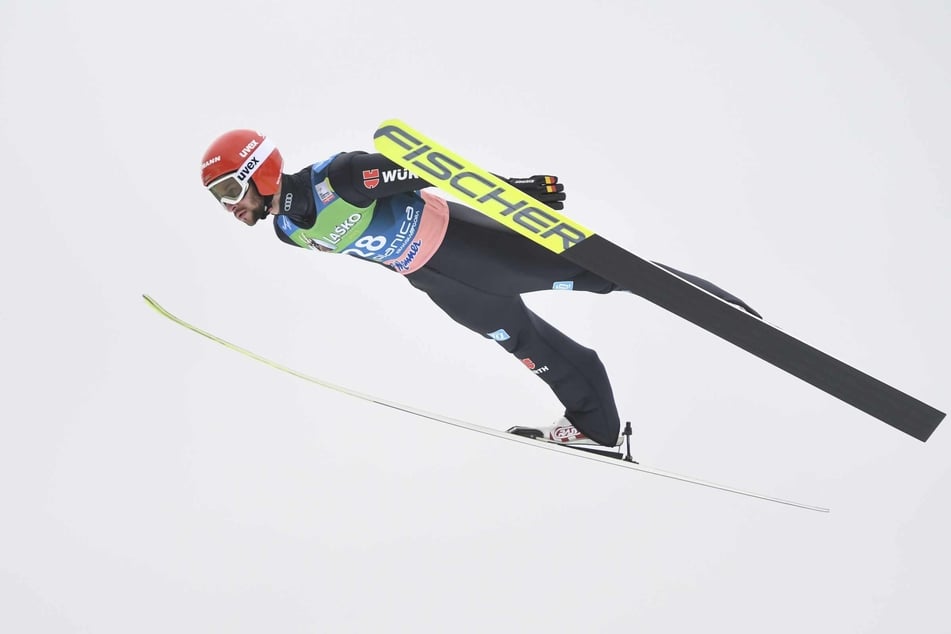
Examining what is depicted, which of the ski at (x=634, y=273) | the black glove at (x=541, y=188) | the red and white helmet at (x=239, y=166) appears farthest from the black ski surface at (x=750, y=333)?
the red and white helmet at (x=239, y=166)

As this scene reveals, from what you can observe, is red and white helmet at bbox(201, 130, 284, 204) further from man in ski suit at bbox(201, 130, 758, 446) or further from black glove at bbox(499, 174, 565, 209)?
black glove at bbox(499, 174, 565, 209)

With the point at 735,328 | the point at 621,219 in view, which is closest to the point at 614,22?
the point at 621,219

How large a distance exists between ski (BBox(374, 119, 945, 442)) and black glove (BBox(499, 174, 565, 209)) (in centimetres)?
7

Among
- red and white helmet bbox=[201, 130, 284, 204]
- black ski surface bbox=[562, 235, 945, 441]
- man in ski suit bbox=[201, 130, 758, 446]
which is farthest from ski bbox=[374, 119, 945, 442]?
red and white helmet bbox=[201, 130, 284, 204]

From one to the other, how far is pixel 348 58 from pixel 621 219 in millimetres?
1674

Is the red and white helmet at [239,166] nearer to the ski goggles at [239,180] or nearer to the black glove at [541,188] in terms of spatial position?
the ski goggles at [239,180]

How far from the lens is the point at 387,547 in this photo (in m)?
3.27

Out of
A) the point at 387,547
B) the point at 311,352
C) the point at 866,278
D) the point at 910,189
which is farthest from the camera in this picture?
the point at 910,189

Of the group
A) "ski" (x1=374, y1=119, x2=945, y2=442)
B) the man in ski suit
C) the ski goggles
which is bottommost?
the ski goggles

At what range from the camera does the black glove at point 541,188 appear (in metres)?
2.63

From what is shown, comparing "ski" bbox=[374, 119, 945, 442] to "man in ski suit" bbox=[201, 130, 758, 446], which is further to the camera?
"man in ski suit" bbox=[201, 130, 758, 446]

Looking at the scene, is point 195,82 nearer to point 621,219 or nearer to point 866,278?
point 621,219

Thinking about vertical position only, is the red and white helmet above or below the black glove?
below

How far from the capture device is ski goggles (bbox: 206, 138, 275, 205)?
8.77 feet
